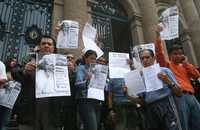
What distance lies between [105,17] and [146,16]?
6.62ft

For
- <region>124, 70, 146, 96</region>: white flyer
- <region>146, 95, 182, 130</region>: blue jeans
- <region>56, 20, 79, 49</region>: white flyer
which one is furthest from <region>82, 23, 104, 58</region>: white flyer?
<region>146, 95, 182, 130</region>: blue jeans

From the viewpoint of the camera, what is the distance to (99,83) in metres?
3.51

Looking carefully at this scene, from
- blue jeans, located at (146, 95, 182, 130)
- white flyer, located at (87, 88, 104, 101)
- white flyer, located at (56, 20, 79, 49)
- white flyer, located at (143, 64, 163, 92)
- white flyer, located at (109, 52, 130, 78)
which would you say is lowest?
blue jeans, located at (146, 95, 182, 130)

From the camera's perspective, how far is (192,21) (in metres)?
13.1

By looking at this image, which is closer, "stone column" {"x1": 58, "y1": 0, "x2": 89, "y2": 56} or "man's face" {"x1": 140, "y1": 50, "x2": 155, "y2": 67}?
"man's face" {"x1": 140, "y1": 50, "x2": 155, "y2": 67}

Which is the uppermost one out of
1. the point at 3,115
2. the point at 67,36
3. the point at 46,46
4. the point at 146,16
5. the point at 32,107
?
the point at 146,16

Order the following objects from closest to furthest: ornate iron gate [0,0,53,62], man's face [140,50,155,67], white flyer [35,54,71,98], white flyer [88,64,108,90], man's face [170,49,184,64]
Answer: white flyer [35,54,71,98], white flyer [88,64,108,90], man's face [140,50,155,67], man's face [170,49,184,64], ornate iron gate [0,0,53,62]

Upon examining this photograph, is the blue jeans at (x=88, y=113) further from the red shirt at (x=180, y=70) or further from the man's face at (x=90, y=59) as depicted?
the red shirt at (x=180, y=70)

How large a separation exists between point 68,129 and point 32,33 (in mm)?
4954

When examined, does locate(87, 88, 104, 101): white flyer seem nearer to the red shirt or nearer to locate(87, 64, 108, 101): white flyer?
locate(87, 64, 108, 101): white flyer

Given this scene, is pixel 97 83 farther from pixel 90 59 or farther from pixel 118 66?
pixel 118 66

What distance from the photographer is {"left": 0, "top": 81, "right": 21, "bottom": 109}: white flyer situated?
3.22 meters

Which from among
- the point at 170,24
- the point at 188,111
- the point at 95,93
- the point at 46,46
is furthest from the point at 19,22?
the point at 188,111

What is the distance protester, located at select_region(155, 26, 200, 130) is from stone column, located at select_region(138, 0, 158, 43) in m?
5.92
